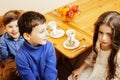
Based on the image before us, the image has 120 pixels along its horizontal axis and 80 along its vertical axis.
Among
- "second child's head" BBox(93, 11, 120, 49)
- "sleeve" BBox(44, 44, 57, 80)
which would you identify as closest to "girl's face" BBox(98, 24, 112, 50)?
"second child's head" BBox(93, 11, 120, 49)

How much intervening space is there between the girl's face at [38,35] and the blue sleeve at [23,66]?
0.40ft

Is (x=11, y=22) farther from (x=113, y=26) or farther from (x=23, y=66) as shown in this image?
(x=113, y=26)

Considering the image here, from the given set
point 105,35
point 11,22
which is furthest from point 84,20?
point 11,22

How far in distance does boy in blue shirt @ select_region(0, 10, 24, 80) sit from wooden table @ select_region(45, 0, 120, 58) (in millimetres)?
303

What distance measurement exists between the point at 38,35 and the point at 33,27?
0.22ft

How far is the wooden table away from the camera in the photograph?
1.92 meters

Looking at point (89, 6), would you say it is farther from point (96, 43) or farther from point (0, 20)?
point (0, 20)

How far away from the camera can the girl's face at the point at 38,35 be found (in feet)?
5.11

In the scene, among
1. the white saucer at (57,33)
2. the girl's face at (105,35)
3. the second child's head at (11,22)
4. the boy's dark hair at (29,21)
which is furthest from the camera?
the white saucer at (57,33)

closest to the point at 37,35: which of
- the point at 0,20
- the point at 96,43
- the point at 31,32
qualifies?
the point at 31,32

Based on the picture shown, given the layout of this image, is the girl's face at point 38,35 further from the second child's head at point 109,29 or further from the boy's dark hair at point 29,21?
the second child's head at point 109,29

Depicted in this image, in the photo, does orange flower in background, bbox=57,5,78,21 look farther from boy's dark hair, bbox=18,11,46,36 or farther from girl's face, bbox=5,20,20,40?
boy's dark hair, bbox=18,11,46,36

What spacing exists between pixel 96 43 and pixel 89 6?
702 mm

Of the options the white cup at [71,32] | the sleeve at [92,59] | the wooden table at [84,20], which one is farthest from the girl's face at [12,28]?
the sleeve at [92,59]
